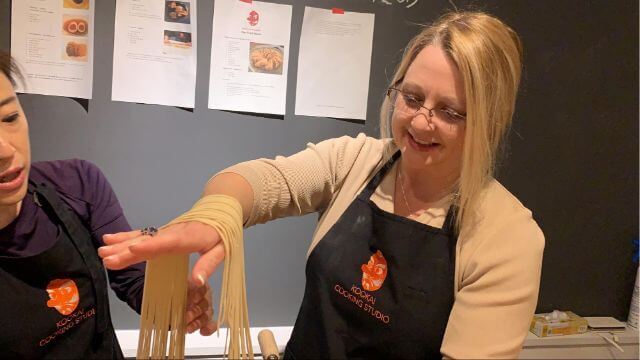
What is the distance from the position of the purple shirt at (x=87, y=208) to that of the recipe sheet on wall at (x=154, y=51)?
13.6 inches

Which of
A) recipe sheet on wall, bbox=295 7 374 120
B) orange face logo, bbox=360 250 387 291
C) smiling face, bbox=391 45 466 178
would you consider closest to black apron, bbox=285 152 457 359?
orange face logo, bbox=360 250 387 291

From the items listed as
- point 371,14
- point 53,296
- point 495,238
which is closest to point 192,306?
point 53,296

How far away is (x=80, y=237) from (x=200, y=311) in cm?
45

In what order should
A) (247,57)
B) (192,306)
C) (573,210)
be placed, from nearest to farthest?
(192,306) < (247,57) < (573,210)

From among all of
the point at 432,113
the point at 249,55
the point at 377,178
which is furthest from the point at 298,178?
the point at 249,55

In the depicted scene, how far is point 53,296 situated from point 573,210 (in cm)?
168

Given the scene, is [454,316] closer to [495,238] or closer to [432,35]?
[495,238]

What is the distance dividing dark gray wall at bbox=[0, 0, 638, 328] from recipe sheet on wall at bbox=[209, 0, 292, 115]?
30 mm

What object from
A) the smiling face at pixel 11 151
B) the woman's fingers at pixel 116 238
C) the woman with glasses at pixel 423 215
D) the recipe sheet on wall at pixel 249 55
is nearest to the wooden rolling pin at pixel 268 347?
the woman with glasses at pixel 423 215

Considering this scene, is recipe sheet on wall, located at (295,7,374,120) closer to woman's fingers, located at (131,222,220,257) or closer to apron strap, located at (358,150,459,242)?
apron strap, located at (358,150,459,242)

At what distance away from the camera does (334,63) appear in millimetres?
1559

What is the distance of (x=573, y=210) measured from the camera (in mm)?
1819

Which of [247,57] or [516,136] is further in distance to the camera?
[516,136]

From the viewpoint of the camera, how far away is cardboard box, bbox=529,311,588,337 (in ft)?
5.52
